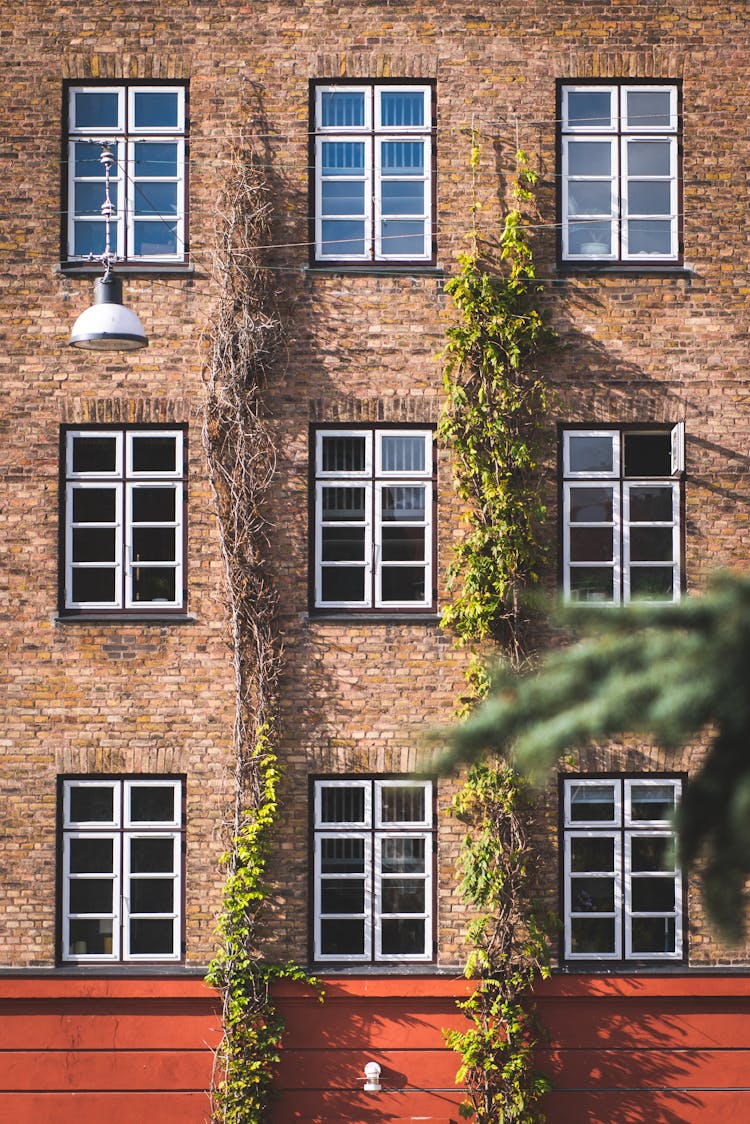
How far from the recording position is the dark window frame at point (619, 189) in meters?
12.4

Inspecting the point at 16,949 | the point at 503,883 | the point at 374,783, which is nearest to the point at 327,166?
the point at 374,783

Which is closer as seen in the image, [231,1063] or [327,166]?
[231,1063]

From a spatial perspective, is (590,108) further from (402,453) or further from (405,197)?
(402,453)

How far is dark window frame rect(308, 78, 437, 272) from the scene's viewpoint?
12344 millimetres

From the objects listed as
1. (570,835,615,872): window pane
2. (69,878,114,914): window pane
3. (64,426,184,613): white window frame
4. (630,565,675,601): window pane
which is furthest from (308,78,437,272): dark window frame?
(69,878,114,914): window pane

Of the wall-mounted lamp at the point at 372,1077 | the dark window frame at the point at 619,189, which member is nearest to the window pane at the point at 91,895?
the wall-mounted lamp at the point at 372,1077

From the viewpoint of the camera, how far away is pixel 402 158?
12.5 m

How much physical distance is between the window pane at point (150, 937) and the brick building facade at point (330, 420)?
0.09 ft

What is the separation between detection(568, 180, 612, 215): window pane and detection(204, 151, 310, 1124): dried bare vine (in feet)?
9.83

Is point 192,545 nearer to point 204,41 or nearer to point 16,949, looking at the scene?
point 16,949

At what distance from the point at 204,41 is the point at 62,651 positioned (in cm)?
588

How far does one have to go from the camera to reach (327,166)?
1246 centimetres

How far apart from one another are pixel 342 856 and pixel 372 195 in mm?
6221

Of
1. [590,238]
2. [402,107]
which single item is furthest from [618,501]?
[402,107]
